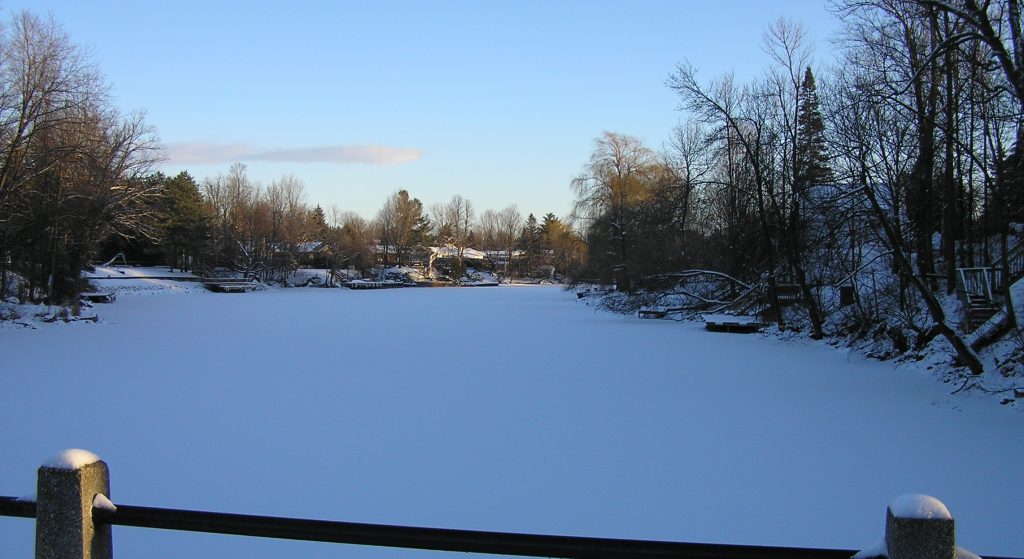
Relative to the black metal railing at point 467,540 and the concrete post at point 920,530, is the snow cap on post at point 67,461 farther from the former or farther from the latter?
the concrete post at point 920,530

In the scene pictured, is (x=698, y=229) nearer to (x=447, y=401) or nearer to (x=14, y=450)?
(x=447, y=401)

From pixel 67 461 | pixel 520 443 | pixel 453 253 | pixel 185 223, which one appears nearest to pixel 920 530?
pixel 67 461

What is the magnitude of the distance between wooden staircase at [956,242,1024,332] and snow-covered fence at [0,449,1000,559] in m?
13.1

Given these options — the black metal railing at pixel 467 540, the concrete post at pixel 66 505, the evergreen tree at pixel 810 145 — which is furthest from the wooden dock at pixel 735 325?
the concrete post at pixel 66 505

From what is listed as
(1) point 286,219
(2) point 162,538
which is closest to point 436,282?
(1) point 286,219

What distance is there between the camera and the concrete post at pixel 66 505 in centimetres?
207

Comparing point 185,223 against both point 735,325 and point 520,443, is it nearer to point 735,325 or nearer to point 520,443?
point 735,325

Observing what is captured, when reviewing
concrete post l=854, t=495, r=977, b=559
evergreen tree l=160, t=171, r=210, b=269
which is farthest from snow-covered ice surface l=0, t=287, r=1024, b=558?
evergreen tree l=160, t=171, r=210, b=269

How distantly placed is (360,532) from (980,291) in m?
16.1

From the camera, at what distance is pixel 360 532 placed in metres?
1.95

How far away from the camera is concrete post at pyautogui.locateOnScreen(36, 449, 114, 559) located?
6.78 feet

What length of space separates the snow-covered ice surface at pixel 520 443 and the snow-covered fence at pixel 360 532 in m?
2.66

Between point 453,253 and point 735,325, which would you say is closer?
point 735,325

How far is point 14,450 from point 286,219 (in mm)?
65839
